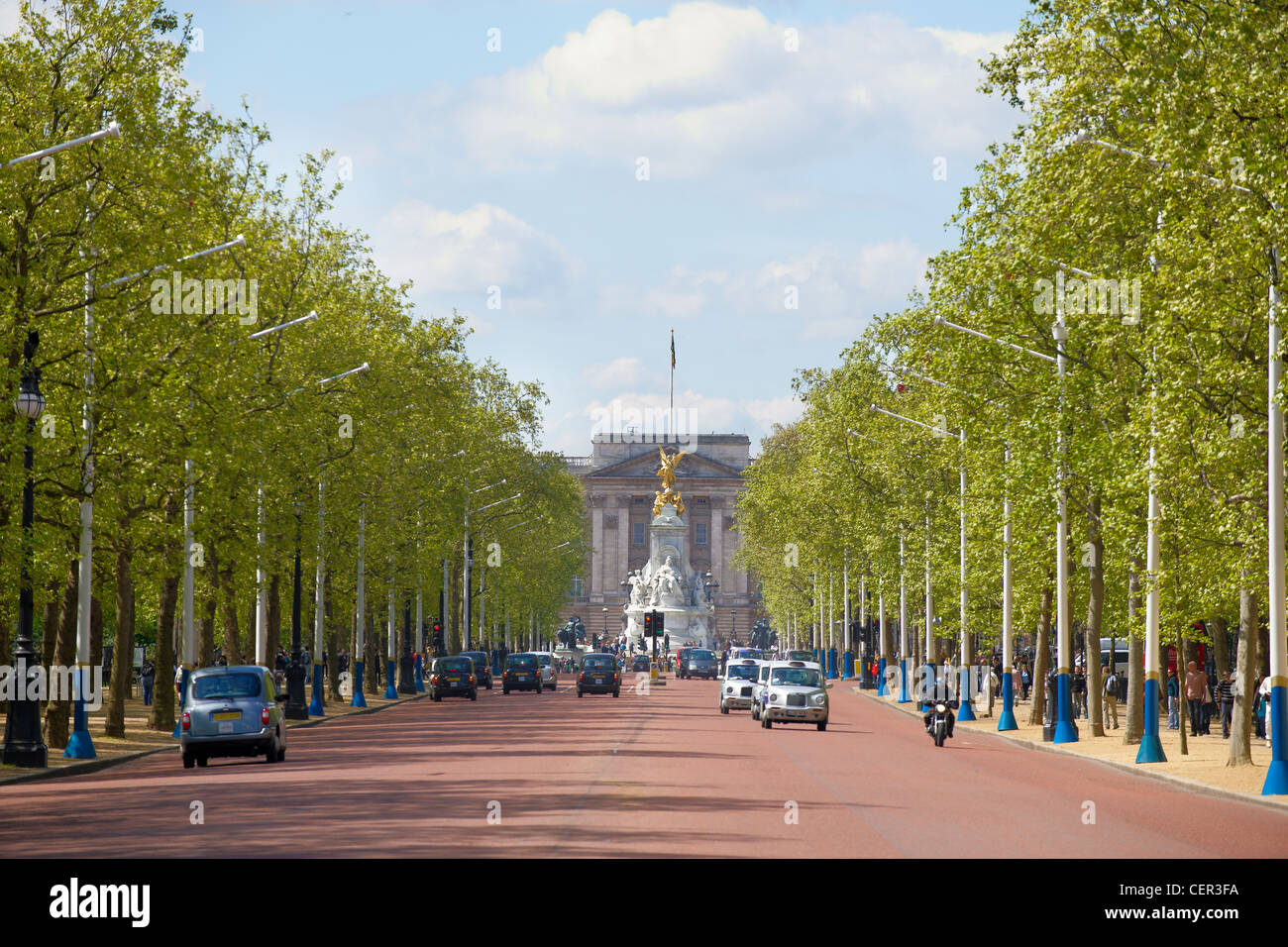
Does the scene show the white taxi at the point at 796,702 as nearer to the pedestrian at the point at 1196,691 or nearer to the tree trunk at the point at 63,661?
the pedestrian at the point at 1196,691

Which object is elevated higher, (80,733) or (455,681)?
(80,733)

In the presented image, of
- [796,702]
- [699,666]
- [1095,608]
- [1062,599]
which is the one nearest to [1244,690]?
[1062,599]

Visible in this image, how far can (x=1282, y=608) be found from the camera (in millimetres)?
24875

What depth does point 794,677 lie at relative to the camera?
46.7 meters

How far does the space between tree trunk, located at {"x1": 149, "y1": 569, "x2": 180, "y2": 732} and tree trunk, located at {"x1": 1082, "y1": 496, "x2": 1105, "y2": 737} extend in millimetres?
19743

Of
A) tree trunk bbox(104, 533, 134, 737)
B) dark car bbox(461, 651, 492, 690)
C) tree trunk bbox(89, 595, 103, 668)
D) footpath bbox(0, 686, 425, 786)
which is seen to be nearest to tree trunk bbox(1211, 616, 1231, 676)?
footpath bbox(0, 686, 425, 786)

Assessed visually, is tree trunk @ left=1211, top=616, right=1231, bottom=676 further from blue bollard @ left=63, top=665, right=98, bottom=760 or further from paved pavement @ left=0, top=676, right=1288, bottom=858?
blue bollard @ left=63, top=665, right=98, bottom=760

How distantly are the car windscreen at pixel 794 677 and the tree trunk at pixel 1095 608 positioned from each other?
7.50 m

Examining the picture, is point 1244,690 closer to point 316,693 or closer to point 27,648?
point 27,648

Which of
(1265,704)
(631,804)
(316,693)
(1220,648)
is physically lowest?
(316,693)

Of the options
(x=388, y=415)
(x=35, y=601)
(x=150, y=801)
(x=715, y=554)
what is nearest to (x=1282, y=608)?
(x=150, y=801)

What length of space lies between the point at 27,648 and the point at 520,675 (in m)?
48.2
